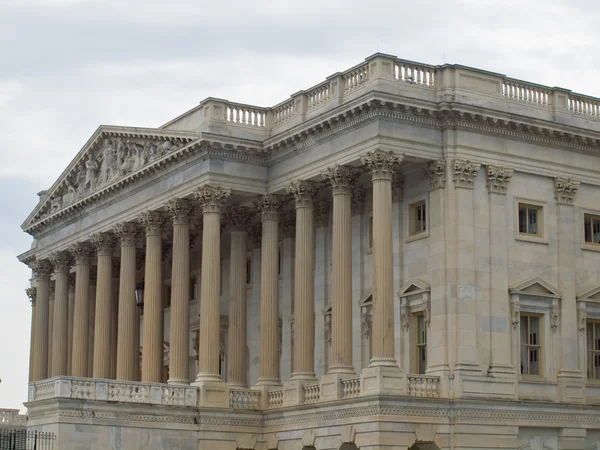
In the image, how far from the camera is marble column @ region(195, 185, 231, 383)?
56.5 meters

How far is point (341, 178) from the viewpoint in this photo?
175 ft

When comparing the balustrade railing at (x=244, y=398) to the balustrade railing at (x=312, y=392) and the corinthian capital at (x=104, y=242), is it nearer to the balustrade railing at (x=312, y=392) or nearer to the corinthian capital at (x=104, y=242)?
the balustrade railing at (x=312, y=392)

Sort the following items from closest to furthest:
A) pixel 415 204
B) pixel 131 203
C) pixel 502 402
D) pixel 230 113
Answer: pixel 502 402
pixel 415 204
pixel 230 113
pixel 131 203

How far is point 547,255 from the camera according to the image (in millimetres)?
54094

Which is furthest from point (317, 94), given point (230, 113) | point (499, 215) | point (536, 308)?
point (536, 308)

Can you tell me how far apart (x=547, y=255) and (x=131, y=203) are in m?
20.8

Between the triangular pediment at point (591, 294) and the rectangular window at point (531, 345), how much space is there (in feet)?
7.51

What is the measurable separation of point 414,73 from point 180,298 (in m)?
14.8

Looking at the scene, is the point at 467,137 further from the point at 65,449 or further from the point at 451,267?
the point at 65,449

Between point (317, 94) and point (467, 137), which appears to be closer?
point (467, 137)

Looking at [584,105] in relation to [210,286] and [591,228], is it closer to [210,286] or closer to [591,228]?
[591,228]

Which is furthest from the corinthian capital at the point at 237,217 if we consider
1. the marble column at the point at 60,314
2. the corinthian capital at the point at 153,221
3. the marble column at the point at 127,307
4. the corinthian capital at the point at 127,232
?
the marble column at the point at 60,314

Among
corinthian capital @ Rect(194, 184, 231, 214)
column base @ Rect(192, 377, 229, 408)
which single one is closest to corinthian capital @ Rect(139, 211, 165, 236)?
corinthian capital @ Rect(194, 184, 231, 214)

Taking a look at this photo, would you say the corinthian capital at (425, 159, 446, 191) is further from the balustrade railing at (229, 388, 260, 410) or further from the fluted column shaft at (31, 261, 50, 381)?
the fluted column shaft at (31, 261, 50, 381)
